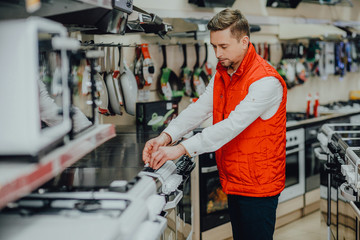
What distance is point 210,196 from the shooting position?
3.29 meters

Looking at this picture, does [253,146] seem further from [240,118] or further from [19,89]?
[19,89]

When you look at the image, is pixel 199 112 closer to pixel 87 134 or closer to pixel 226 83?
pixel 226 83

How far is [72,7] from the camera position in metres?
1.70

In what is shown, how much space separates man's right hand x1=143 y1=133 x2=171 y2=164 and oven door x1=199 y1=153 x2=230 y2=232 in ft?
3.17

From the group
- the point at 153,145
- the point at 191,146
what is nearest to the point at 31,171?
the point at 191,146

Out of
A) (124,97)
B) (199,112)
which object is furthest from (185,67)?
(199,112)

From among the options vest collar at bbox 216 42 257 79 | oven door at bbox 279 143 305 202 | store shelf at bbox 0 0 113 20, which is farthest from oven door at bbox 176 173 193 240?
oven door at bbox 279 143 305 202

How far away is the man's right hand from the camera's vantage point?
2070mm

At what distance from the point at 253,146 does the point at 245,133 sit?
0.07m

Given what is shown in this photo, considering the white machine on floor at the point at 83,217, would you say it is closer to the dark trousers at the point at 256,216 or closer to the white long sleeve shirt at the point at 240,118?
the white long sleeve shirt at the point at 240,118

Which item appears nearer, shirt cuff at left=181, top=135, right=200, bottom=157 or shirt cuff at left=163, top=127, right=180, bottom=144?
shirt cuff at left=181, top=135, right=200, bottom=157

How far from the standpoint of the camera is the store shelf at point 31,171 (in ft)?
3.13

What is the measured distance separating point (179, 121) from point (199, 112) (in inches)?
5.2

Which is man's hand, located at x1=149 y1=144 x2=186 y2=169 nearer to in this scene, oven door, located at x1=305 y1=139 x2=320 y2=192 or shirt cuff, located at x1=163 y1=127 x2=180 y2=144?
shirt cuff, located at x1=163 y1=127 x2=180 y2=144
